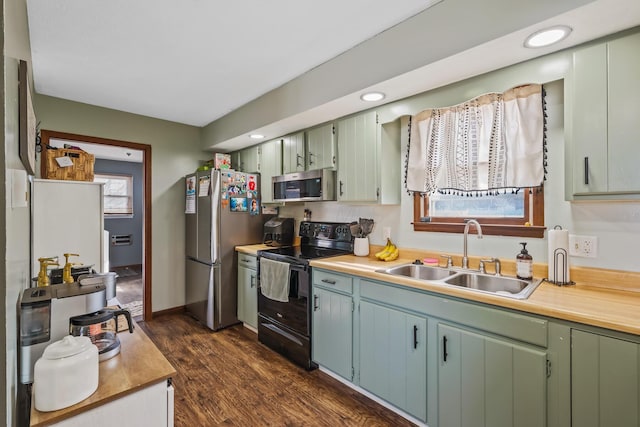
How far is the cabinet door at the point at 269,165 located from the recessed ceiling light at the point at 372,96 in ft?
4.45

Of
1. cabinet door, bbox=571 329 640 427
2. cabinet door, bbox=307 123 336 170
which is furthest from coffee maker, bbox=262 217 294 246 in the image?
cabinet door, bbox=571 329 640 427

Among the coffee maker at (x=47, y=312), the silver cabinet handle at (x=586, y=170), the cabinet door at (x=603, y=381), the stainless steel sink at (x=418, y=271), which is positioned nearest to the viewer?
the coffee maker at (x=47, y=312)

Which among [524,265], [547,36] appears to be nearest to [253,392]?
[524,265]

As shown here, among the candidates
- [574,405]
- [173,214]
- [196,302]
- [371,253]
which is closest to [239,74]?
[371,253]

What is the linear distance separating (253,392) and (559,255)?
7.26 ft

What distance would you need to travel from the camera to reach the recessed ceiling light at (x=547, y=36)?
145cm

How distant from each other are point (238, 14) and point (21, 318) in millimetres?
1799

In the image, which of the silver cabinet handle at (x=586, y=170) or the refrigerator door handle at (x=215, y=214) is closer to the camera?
the silver cabinet handle at (x=586, y=170)

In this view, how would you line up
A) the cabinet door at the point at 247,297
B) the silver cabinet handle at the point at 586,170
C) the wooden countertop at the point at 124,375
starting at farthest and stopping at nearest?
the cabinet door at the point at 247,297 → the silver cabinet handle at the point at 586,170 → the wooden countertop at the point at 124,375

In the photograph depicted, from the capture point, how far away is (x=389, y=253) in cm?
251

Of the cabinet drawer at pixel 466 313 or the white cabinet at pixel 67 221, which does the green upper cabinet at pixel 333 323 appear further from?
the white cabinet at pixel 67 221

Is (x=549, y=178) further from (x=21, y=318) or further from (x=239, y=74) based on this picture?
(x=21, y=318)

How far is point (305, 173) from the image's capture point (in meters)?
2.98

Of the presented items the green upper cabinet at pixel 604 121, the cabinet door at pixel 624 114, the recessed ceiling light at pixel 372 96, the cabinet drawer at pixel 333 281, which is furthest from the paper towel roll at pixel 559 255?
the recessed ceiling light at pixel 372 96
